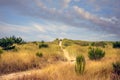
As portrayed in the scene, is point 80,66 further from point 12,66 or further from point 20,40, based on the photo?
point 20,40

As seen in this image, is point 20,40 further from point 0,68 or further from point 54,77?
point 54,77

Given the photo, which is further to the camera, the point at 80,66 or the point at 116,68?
the point at 116,68

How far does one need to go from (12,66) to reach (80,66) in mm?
6202

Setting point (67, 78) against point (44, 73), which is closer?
point (67, 78)

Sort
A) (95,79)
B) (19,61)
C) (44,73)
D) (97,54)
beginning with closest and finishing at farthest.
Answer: (95,79), (44,73), (19,61), (97,54)

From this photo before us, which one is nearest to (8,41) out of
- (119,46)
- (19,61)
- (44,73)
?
(119,46)

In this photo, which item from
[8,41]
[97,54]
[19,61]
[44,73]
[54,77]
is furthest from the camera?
[8,41]

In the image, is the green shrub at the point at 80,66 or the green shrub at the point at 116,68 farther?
the green shrub at the point at 116,68

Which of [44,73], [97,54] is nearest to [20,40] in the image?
[97,54]

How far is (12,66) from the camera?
54.1ft

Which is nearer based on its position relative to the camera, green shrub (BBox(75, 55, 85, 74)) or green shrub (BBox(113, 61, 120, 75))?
green shrub (BBox(75, 55, 85, 74))

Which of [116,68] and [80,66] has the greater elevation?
[80,66]

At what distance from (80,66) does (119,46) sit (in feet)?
104

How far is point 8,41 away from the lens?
39438 millimetres
